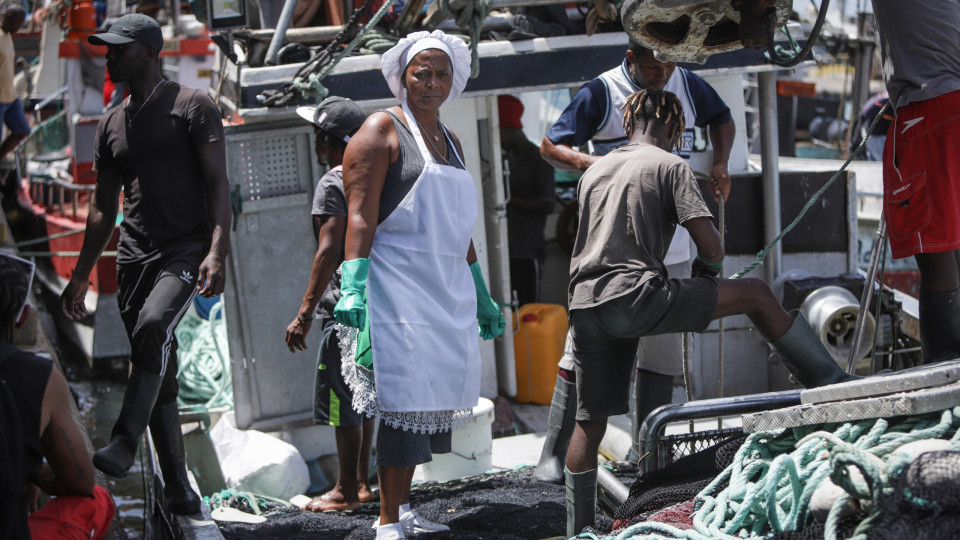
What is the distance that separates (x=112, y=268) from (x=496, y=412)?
592 centimetres

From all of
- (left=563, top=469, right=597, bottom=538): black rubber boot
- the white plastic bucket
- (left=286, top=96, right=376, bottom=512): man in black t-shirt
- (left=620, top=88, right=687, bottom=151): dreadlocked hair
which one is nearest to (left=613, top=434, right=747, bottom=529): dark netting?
(left=563, top=469, right=597, bottom=538): black rubber boot

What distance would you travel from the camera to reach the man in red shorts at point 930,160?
4000 mm

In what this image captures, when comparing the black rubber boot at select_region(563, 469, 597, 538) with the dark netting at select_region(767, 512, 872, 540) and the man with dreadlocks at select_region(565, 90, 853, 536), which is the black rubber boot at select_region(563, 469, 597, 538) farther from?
the dark netting at select_region(767, 512, 872, 540)

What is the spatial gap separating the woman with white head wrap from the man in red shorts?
1812mm

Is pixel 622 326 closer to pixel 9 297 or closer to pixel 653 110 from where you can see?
pixel 653 110

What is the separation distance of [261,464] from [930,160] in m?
3.81

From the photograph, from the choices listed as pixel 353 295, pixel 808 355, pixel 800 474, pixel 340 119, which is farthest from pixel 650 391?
pixel 800 474

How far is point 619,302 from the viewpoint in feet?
12.2

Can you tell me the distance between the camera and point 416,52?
415 cm

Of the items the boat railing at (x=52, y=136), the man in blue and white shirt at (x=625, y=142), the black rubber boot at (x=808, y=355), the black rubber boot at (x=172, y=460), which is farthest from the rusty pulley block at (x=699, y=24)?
the boat railing at (x=52, y=136)

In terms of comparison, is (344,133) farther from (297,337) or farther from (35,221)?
(35,221)

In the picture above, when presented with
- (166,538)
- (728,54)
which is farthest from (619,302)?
(728,54)

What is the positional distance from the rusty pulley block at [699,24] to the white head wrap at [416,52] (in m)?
0.72

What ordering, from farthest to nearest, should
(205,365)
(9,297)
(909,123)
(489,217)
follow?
(205,365), (489,217), (909,123), (9,297)
